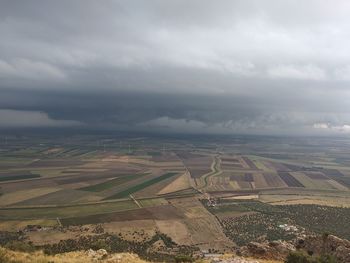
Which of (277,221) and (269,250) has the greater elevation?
(269,250)

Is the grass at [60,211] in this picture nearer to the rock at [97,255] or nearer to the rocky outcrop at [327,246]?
the rock at [97,255]

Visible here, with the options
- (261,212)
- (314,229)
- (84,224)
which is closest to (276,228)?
(314,229)

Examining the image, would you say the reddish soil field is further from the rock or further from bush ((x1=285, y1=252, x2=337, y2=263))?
bush ((x1=285, y1=252, x2=337, y2=263))

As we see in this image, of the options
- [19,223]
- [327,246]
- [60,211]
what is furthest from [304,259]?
[60,211]

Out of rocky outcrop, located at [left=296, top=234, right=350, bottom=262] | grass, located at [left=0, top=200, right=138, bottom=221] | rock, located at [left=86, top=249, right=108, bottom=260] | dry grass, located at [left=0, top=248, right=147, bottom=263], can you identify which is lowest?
grass, located at [left=0, top=200, right=138, bottom=221]

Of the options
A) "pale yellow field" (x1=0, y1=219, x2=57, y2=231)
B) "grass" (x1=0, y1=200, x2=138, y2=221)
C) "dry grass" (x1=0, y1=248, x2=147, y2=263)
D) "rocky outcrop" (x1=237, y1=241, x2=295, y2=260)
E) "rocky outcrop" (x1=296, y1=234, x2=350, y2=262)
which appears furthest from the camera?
"grass" (x1=0, y1=200, x2=138, y2=221)

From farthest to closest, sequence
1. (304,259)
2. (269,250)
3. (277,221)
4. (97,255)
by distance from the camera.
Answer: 1. (277,221)
2. (269,250)
3. (97,255)
4. (304,259)

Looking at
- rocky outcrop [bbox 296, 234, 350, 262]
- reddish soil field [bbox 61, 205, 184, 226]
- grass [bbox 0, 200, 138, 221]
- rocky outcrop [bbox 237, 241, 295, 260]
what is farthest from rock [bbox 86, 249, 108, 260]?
grass [bbox 0, 200, 138, 221]

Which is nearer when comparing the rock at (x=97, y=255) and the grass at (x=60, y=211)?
the rock at (x=97, y=255)

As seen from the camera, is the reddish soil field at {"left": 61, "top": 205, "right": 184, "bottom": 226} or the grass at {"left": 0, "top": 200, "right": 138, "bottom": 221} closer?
the reddish soil field at {"left": 61, "top": 205, "right": 184, "bottom": 226}

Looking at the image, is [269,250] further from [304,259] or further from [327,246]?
[304,259]

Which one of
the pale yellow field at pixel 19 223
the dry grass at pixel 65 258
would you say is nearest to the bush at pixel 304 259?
the dry grass at pixel 65 258

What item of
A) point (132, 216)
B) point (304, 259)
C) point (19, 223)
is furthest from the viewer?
point (132, 216)
